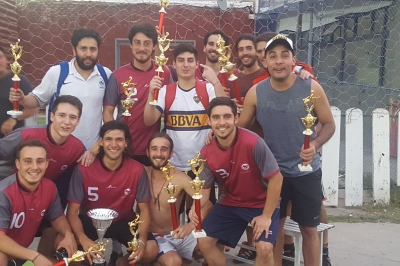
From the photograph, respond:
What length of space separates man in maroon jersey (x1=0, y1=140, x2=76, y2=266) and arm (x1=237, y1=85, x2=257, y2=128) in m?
1.39

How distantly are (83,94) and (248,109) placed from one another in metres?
1.30

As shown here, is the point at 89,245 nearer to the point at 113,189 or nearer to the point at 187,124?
the point at 113,189

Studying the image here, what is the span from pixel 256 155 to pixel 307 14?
18.4 feet

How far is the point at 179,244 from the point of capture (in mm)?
3324

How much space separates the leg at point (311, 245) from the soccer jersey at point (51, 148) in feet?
5.71

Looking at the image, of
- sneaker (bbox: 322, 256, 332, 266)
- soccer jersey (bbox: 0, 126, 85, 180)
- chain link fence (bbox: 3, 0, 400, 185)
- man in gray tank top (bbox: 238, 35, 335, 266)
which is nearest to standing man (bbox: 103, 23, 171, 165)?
soccer jersey (bbox: 0, 126, 85, 180)

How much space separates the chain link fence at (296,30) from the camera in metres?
7.35

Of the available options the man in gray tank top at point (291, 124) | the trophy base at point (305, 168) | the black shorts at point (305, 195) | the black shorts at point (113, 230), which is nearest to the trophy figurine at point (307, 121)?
the trophy base at point (305, 168)

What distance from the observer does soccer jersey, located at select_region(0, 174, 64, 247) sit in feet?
9.15

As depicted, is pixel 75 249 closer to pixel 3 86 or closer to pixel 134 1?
pixel 3 86

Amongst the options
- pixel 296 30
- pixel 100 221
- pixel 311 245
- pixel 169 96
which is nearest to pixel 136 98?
pixel 169 96

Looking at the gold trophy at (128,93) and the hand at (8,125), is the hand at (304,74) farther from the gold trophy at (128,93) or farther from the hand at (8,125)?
the hand at (8,125)

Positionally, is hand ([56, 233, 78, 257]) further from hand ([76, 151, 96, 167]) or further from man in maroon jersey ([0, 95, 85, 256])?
hand ([76, 151, 96, 167])

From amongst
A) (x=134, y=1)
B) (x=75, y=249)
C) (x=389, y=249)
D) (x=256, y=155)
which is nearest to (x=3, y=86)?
(x=75, y=249)
